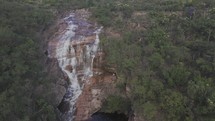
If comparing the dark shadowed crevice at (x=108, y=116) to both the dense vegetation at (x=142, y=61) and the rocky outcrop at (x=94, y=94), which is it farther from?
the dense vegetation at (x=142, y=61)

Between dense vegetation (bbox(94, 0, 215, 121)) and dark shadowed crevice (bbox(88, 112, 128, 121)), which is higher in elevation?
dense vegetation (bbox(94, 0, 215, 121))

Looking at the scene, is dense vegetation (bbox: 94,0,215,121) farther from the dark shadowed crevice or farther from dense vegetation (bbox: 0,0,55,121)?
dense vegetation (bbox: 0,0,55,121)

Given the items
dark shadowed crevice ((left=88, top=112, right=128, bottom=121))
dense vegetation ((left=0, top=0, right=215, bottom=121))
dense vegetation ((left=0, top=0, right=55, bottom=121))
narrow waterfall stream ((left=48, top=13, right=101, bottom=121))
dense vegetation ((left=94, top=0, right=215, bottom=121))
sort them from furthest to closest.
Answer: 1. narrow waterfall stream ((left=48, top=13, right=101, bottom=121))
2. dark shadowed crevice ((left=88, top=112, right=128, bottom=121))
3. dense vegetation ((left=94, top=0, right=215, bottom=121))
4. dense vegetation ((left=0, top=0, right=215, bottom=121))
5. dense vegetation ((left=0, top=0, right=55, bottom=121))

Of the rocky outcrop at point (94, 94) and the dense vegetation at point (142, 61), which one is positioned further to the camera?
the rocky outcrop at point (94, 94)

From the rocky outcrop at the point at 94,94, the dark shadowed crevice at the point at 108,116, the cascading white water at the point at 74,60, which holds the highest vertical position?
the cascading white water at the point at 74,60

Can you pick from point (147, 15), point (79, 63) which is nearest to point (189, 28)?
point (147, 15)

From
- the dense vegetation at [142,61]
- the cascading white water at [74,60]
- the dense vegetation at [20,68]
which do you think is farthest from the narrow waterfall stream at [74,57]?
the dense vegetation at [20,68]

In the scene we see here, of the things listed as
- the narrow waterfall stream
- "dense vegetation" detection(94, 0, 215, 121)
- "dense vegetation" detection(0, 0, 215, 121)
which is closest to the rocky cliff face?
the narrow waterfall stream
